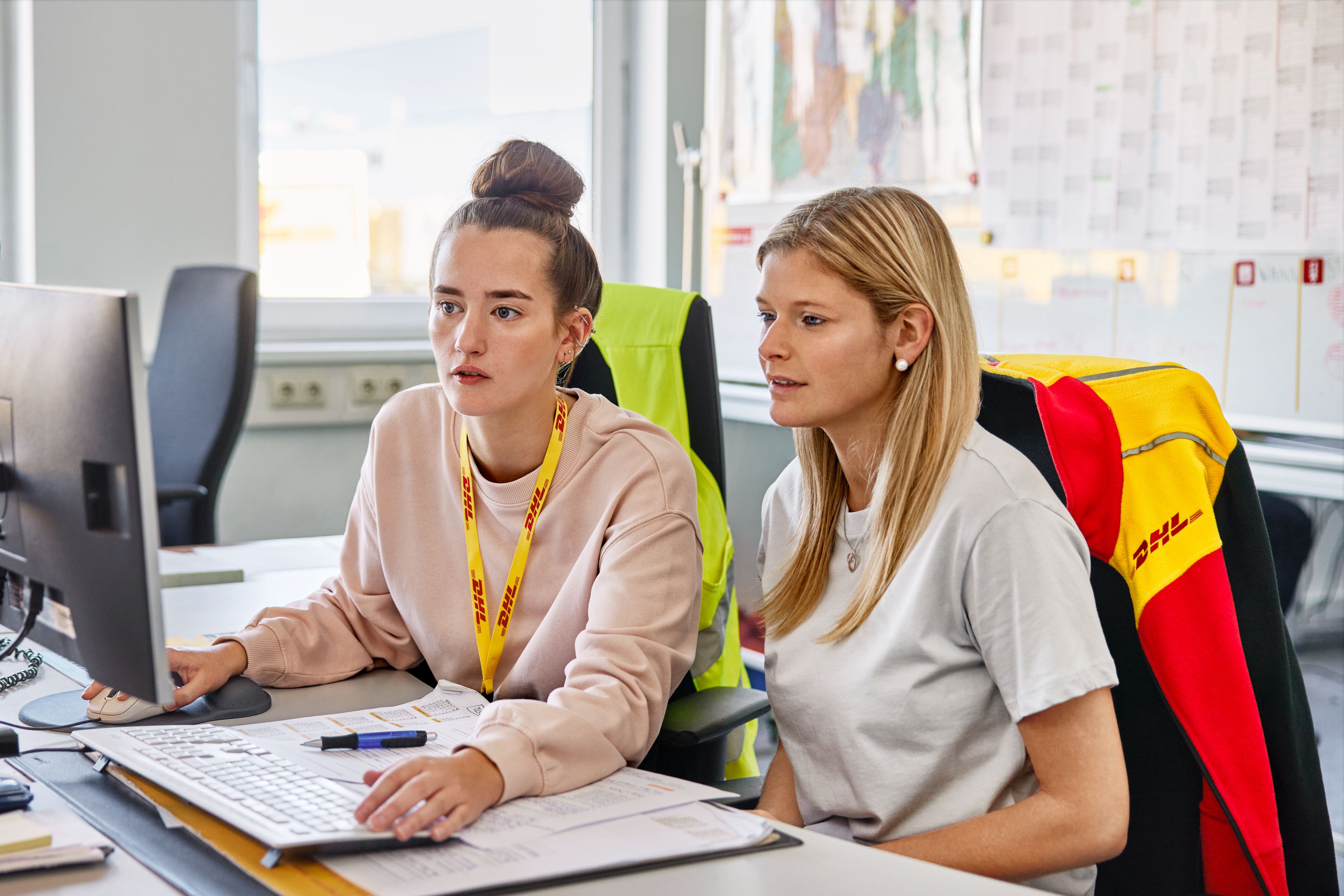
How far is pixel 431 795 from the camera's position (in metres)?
0.88

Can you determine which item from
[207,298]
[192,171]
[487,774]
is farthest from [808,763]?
[192,171]

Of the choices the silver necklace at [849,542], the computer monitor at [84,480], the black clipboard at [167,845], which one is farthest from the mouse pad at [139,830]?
the silver necklace at [849,542]

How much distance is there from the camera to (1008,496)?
3.56ft

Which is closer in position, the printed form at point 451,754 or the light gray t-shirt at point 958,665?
the printed form at point 451,754

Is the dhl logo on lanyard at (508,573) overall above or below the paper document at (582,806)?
above

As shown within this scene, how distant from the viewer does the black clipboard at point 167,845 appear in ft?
2.69

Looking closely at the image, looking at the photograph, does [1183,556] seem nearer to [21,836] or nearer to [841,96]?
[21,836]

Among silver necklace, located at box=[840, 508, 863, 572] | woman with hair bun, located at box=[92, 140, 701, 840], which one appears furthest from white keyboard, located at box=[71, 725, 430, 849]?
silver necklace, located at box=[840, 508, 863, 572]

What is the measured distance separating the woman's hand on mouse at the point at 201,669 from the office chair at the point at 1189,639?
84 cm

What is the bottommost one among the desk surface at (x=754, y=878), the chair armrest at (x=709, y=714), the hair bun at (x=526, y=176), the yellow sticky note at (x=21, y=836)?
the chair armrest at (x=709, y=714)

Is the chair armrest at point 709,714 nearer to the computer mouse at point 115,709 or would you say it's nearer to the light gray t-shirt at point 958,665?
the light gray t-shirt at point 958,665

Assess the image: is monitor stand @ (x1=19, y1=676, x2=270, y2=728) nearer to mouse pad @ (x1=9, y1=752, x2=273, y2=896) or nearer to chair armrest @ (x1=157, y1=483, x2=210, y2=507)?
mouse pad @ (x1=9, y1=752, x2=273, y2=896)

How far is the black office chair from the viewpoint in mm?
2631

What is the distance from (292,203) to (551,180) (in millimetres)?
2372
